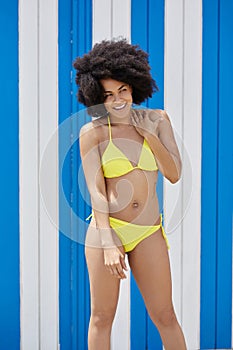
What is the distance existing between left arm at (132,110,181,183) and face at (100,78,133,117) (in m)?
0.07

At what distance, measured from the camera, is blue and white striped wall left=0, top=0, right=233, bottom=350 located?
12.1ft

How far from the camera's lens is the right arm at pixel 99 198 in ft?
8.90

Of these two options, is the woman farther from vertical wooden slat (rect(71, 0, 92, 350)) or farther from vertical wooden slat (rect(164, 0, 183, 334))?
vertical wooden slat (rect(164, 0, 183, 334))

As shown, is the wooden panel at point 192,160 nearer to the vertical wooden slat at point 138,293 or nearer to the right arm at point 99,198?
the vertical wooden slat at point 138,293

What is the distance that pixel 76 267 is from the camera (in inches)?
149

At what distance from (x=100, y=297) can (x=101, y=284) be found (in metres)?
0.06

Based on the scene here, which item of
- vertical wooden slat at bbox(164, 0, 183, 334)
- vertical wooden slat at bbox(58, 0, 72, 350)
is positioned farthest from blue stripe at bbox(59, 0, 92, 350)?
vertical wooden slat at bbox(164, 0, 183, 334)

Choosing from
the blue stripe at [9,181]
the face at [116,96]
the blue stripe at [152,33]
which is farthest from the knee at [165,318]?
the blue stripe at [152,33]

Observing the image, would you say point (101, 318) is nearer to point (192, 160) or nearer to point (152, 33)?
point (192, 160)

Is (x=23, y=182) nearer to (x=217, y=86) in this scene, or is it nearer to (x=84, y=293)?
(x=84, y=293)

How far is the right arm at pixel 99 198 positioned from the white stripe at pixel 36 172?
0.96m

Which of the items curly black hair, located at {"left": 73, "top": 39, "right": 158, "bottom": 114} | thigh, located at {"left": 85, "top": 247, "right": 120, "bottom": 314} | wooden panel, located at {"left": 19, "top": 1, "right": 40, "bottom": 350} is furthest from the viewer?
wooden panel, located at {"left": 19, "top": 1, "right": 40, "bottom": 350}

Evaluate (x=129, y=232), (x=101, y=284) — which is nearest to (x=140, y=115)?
(x=129, y=232)

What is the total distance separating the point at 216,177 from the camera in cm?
379
